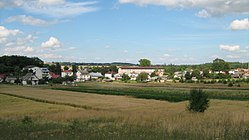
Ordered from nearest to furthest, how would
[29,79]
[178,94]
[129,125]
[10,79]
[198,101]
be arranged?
[129,125], [198,101], [178,94], [29,79], [10,79]

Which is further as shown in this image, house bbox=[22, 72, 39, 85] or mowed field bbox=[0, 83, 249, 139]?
house bbox=[22, 72, 39, 85]

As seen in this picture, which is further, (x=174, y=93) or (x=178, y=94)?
(x=174, y=93)

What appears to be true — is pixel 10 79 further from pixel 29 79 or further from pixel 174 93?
pixel 174 93

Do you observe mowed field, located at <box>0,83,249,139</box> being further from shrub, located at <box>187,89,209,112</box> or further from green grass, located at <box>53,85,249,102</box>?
green grass, located at <box>53,85,249,102</box>

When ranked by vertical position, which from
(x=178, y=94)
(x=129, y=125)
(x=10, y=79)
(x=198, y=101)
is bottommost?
(x=178, y=94)

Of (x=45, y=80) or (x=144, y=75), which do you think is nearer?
(x=45, y=80)

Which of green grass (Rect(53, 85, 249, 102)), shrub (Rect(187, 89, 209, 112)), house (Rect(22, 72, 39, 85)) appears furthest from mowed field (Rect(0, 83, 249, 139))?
house (Rect(22, 72, 39, 85))

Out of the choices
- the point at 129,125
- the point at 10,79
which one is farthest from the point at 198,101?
the point at 10,79

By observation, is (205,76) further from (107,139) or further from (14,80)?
(107,139)

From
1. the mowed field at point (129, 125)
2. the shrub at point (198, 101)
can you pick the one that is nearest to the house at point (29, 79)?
the mowed field at point (129, 125)

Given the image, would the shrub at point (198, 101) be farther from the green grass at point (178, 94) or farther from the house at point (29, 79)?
the house at point (29, 79)

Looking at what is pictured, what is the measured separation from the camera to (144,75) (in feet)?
621

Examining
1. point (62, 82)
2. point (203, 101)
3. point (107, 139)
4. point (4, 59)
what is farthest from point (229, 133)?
point (4, 59)

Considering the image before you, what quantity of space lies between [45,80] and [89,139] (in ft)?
484
